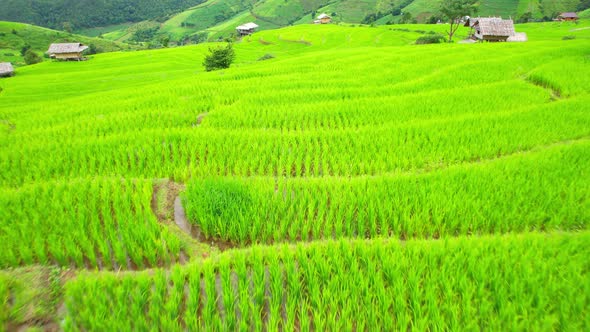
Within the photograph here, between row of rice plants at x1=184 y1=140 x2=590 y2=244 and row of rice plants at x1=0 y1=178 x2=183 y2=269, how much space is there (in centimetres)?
49

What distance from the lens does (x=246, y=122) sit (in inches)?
236

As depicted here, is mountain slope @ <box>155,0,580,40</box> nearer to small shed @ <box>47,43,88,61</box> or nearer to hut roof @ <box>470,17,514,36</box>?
hut roof @ <box>470,17,514,36</box>

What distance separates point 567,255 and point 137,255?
3.52m

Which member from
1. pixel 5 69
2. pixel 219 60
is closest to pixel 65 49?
pixel 5 69

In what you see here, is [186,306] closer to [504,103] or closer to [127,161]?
[127,161]

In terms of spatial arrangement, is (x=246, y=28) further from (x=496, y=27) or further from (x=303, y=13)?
(x=303, y=13)

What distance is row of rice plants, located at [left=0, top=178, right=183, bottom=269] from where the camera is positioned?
2477mm

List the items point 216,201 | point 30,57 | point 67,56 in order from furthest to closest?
point 30,57, point 67,56, point 216,201

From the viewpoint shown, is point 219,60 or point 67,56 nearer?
point 219,60

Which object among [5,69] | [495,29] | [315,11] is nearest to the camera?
[495,29]

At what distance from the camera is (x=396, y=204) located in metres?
3.05

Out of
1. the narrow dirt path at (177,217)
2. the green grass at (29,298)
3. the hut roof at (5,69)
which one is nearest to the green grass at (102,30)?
the hut roof at (5,69)

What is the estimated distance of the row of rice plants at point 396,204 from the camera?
280cm

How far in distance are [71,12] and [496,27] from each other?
204646 mm
